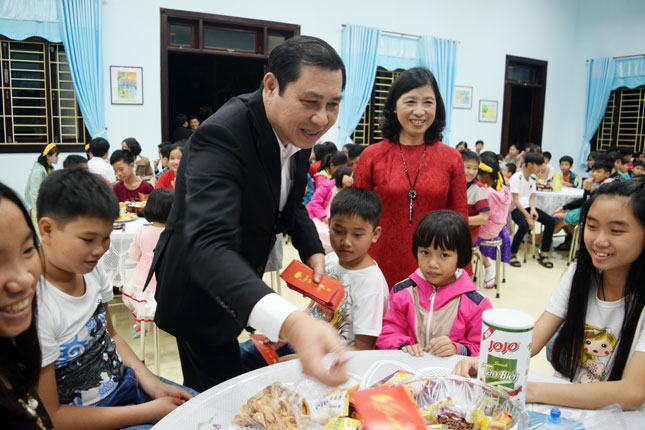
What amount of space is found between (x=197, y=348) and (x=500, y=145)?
9823 millimetres

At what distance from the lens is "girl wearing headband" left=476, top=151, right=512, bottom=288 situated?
165 inches

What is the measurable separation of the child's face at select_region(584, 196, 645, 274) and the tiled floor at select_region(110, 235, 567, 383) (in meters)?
1.80

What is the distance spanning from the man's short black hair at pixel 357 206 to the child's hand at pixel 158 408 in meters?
0.83

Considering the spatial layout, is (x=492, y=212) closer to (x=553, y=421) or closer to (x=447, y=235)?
(x=447, y=235)

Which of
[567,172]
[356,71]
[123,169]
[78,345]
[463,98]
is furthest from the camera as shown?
[463,98]

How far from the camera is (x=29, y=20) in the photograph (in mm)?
6027

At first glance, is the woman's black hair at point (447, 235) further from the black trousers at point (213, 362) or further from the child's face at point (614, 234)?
the black trousers at point (213, 362)

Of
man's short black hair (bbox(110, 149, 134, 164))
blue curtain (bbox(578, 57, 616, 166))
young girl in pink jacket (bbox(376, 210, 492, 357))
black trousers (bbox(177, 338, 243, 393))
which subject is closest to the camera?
black trousers (bbox(177, 338, 243, 393))

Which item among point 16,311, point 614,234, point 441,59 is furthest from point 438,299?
point 441,59

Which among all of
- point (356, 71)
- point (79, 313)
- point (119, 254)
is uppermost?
point (356, 71)

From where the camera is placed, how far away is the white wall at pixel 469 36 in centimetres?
662

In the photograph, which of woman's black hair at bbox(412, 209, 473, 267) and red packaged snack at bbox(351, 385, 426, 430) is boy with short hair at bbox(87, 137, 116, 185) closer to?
woman's black hair at bbox(412, 209, 473, 267)

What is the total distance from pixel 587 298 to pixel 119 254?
105 inches

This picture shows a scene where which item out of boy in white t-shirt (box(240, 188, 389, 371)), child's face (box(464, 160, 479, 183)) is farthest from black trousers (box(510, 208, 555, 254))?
boy in white t-shirt (box(240, 188, 389, 371))
